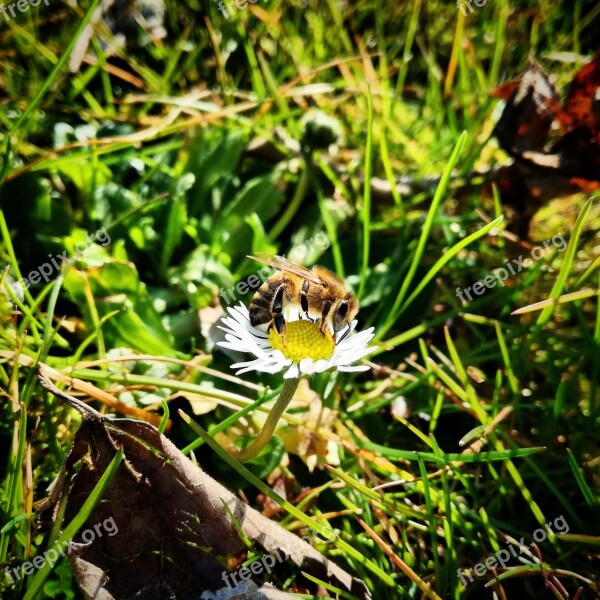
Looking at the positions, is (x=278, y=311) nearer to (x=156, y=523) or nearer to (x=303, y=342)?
(x=303, y=342)

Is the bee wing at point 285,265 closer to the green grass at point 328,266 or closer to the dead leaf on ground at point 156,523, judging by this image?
the green grass at point 328,266

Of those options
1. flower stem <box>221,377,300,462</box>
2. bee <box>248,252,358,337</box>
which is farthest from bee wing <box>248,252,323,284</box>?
flower stem <box>221,377,300,462</box>

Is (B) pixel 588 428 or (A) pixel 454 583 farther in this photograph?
(B) pixel 588 428

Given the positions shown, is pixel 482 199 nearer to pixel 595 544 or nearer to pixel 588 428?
pixel 588 428

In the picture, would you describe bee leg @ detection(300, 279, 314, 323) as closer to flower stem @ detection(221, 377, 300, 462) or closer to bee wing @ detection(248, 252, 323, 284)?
bee wing @ detection(248, 252, 323, 284)

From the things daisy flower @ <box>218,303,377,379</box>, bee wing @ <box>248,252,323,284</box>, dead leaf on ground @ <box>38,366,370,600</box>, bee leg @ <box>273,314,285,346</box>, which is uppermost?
bee wing @ <box>248,252,323,284</box>

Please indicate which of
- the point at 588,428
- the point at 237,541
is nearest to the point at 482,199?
the point at 588,428

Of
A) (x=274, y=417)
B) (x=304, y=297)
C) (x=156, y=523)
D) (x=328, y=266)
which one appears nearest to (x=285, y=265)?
(x=304, y=297)
